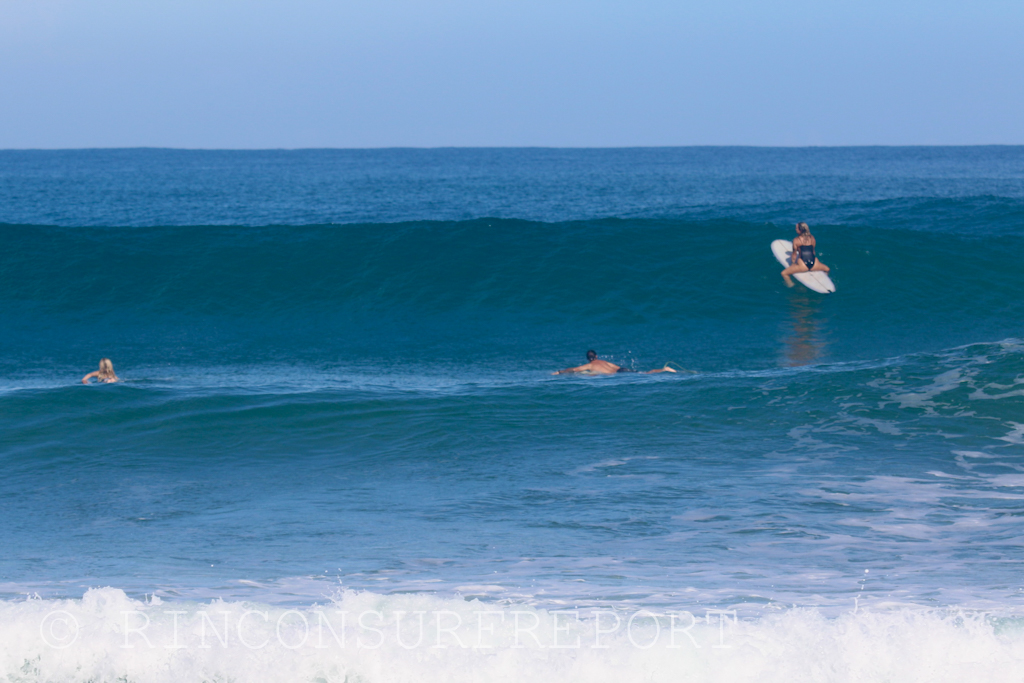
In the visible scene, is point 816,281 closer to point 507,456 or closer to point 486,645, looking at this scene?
point 507,456

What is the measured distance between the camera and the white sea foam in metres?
4.22

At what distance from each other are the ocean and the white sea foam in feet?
0.05

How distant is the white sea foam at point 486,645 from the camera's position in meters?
4.22

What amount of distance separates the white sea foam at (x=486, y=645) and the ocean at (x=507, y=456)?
0.02 metres

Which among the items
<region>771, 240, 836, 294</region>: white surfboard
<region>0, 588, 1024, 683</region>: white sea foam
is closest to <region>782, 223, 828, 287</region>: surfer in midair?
<region>771, 240, 836, 294</region>: white surfboard

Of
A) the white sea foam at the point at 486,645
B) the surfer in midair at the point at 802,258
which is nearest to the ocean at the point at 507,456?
the white sea foam at the point at 486,645

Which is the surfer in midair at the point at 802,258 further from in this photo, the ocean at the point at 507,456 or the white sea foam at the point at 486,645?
the white sea foam at the point at 486,645

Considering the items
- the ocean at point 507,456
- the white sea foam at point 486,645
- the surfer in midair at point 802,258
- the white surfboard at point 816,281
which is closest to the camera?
the white sea foam at point 486,645

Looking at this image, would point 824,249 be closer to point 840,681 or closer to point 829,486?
point 829,486

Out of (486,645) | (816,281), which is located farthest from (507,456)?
(816,281)

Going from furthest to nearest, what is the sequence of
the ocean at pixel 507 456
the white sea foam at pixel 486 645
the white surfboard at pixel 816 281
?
the white surfboard at pixel 816 281
the ocean at pixel 507 456
the white sea foam at pixel 486 645

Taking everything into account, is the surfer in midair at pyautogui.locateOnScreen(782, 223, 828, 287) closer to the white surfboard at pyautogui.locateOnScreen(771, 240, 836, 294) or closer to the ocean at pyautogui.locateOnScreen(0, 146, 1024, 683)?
the white surfboard at pyautogui.locateOnScreen(771, 240, 836, 294)

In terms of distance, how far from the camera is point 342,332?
16.8 meters

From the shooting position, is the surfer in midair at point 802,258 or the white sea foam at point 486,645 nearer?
the white sea foam at point 486,645
